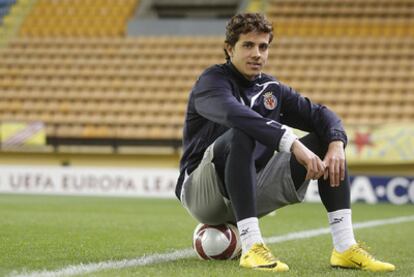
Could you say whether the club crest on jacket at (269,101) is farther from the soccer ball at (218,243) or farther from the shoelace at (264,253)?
the shoelace at (264,253)

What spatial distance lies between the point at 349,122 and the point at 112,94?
469 cm

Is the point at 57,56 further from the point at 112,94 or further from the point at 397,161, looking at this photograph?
the point at 397,161

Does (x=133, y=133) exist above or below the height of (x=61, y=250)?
A: below

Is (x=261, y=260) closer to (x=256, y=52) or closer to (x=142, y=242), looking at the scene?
(x=256, y=52)

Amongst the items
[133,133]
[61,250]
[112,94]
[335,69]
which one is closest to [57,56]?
[112,94]

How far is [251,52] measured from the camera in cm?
411

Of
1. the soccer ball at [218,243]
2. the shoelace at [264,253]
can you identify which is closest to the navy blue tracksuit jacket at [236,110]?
the soccer ball at [218,243]

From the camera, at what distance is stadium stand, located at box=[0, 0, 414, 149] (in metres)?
16.0

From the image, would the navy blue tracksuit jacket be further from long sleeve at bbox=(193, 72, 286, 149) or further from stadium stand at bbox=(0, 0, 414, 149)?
stadium stand at bbox=(0, 0, 414, 149)

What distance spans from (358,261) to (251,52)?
1084 millimetres

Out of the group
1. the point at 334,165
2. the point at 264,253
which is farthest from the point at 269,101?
the point at 264,253

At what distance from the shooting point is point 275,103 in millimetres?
4305

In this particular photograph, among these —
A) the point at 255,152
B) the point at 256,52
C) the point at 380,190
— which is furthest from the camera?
the point at 380,190

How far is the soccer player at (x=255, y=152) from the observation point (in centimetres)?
387
